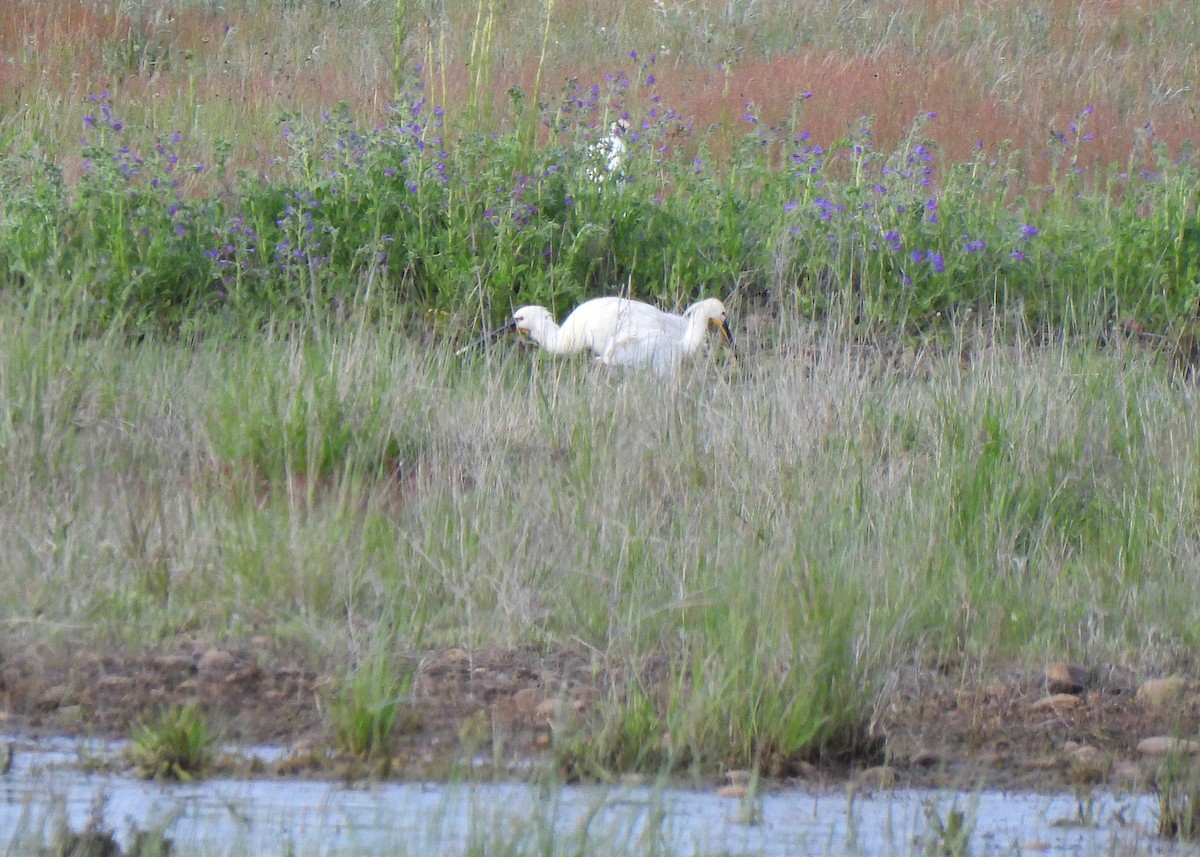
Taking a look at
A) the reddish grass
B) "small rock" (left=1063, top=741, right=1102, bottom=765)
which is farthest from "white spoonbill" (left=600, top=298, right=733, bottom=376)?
the reddish grass

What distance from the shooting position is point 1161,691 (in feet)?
11.6

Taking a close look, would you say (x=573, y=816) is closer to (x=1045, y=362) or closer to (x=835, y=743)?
(x=835, y=743)

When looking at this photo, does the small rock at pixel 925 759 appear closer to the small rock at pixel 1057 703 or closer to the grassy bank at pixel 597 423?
the grassy bank at pixel 597 423

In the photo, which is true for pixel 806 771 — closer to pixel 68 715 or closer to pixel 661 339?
pixel 68 715

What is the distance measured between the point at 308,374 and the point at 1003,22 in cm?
1291

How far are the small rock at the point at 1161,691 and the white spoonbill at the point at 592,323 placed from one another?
275cm

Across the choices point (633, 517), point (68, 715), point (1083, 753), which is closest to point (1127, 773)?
point (1083, 753)

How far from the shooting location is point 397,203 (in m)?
6.81

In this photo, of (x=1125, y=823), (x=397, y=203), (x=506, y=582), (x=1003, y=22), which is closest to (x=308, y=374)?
(x=506, y=582)

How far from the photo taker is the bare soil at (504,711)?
3.08 meters

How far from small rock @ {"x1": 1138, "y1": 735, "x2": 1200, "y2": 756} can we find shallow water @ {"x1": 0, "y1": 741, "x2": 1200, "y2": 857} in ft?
0.73

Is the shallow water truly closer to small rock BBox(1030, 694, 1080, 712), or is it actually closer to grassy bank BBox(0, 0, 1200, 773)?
grassy bank BBox(0, 0, 1200, 773)

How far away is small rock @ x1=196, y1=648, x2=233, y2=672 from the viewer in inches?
134

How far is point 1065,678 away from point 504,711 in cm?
127
